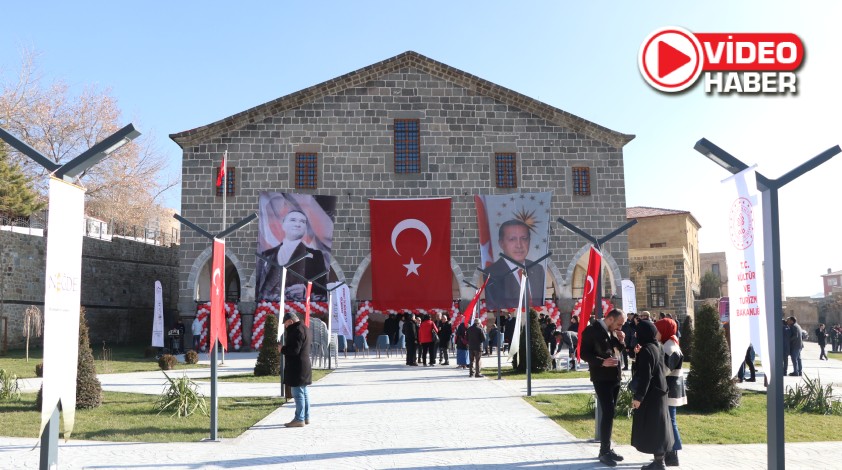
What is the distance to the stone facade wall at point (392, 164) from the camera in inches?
1099

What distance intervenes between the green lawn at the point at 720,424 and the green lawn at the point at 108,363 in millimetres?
12651

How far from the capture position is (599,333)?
782cm

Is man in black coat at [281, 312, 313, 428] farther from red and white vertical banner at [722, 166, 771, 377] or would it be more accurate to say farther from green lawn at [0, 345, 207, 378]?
green lawn at [0, 345, 207, 378]

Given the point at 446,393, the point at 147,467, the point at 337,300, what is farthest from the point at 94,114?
the point at 147,467

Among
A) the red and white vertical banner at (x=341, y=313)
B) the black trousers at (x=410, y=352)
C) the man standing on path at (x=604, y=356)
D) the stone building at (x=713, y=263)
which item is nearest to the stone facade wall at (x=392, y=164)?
the red and white vertical banner at (x=341, y=313)

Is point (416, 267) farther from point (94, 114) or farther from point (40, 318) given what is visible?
point (94, 114)

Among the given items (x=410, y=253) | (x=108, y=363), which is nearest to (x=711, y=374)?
(x=410, y=253)

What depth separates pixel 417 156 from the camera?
28.7 metres

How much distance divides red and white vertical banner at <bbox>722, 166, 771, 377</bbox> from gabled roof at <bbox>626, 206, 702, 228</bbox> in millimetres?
37559

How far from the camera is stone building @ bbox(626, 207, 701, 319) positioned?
39500mm

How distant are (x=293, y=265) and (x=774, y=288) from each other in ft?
73.6

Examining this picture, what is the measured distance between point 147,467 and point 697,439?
6330 mm

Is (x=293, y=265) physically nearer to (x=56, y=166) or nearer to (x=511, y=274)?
(x=511, y=274)

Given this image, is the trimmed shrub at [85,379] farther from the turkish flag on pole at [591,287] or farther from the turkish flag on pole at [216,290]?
the turkish flag on pole at [591,287]
